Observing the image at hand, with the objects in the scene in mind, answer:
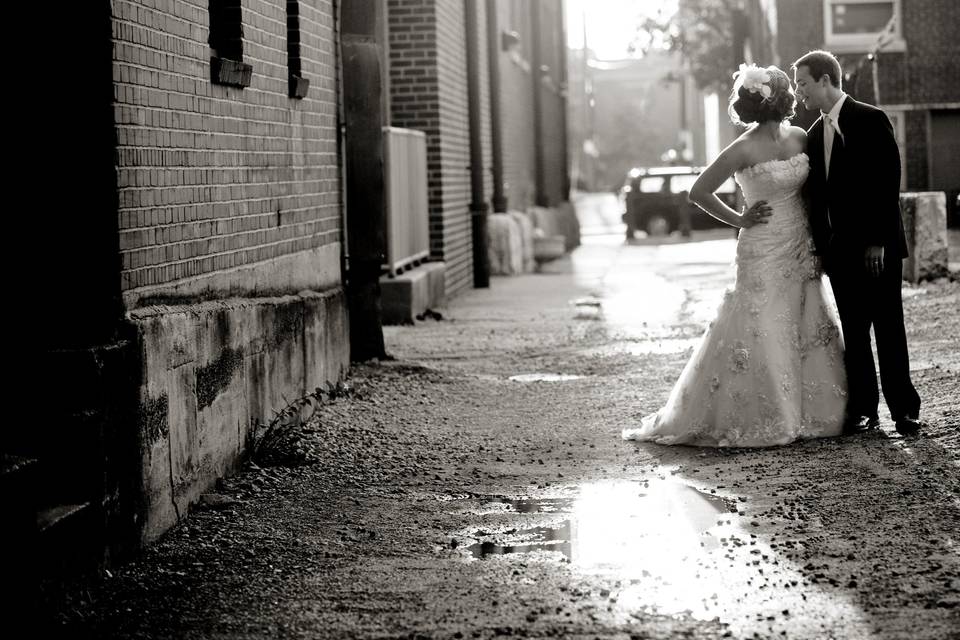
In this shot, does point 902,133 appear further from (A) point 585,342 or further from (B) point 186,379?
(B) point 186,379

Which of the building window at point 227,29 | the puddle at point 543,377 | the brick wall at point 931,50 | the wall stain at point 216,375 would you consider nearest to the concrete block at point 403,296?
the puddle at point 543,377

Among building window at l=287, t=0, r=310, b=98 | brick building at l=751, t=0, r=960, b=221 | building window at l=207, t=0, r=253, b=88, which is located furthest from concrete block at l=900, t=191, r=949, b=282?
brick building at l=751, t=0, r=960, b=221

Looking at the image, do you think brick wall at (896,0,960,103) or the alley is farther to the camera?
brick wall at (896,0,960,103)

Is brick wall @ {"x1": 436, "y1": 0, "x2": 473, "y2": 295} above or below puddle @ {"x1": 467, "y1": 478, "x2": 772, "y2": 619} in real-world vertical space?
above

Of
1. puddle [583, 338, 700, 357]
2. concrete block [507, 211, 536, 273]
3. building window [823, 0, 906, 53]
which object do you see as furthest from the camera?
building window [823, 0, 906, 53]

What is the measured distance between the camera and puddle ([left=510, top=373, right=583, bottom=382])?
32.5ft

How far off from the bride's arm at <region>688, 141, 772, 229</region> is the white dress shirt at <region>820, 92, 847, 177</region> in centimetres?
40

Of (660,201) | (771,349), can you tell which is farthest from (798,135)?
(660,201)

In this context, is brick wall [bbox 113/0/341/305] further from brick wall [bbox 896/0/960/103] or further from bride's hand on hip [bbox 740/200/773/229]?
brick wall [bbox 896/0/960/103]

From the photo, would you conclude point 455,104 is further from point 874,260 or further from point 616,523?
point 616,523

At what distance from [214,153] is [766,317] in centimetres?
295

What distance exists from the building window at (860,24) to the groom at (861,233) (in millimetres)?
23477

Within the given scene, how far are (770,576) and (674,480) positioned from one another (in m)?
1.66

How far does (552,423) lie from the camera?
8.24 m
